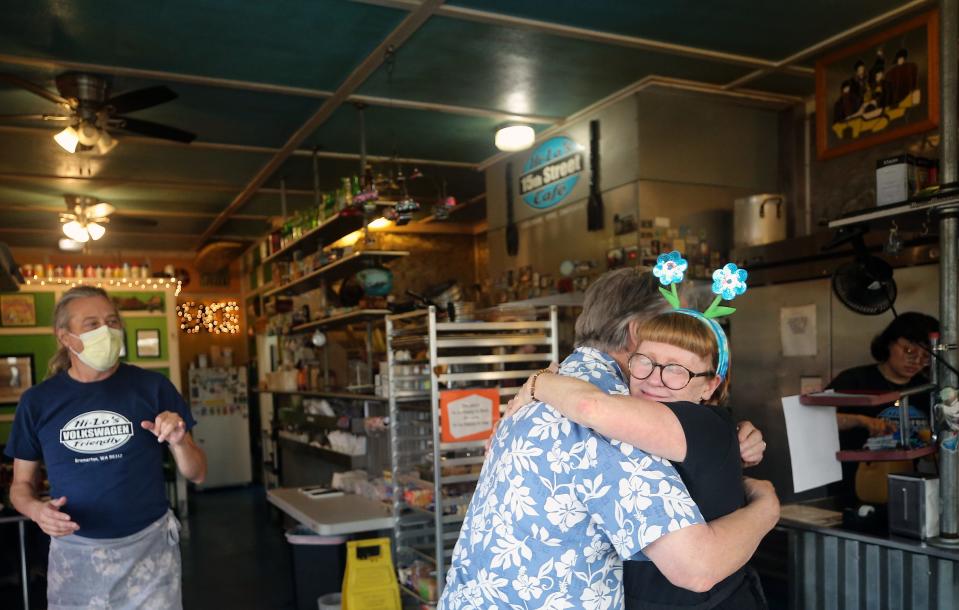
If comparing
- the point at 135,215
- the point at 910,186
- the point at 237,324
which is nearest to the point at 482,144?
the point at 910,186

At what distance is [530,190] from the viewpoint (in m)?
7.09

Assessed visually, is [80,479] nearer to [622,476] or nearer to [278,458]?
[622,476]

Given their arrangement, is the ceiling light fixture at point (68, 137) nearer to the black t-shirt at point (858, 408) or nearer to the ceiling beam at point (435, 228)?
the black t-shirt at point (858, 408)

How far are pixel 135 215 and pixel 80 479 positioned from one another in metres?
8.07

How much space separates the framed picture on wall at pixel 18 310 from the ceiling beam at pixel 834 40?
740 centimetres

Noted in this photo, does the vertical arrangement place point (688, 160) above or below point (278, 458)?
above

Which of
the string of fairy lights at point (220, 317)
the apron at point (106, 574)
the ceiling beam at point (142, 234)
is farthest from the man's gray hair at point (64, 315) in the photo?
the string of fairy lights at point (220, 317)

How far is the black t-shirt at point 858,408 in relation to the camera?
11.8 feet

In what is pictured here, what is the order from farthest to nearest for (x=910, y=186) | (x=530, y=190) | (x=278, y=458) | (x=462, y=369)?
(x=278, y=458), (x=530, y=190), (x=462, y=369), (x=910, y=186)

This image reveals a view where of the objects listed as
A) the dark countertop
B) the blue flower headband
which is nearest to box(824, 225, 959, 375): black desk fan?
the dark countertop

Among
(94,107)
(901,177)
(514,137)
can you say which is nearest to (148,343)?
(94,107)

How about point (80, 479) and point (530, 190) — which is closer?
point (80, 479)

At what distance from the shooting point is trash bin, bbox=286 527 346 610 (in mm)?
5020

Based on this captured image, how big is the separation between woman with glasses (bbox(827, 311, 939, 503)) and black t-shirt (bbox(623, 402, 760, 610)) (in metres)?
1.98
